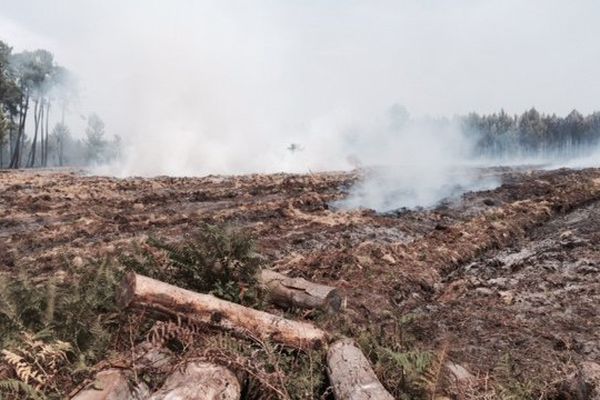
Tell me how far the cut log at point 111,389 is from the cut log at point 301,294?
2352mm

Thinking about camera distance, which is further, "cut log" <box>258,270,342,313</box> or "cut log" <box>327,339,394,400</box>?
"cut log" <box>258,270,342,313</box>

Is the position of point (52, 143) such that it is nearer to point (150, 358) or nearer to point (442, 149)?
point (442, 149)

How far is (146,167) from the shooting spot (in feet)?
136

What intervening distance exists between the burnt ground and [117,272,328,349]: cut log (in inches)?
33.1

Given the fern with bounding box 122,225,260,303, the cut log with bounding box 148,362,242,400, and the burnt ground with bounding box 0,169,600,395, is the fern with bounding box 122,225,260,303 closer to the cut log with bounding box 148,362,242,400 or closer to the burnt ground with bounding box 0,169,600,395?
the burnt ground with bounding box 0,169,600,395

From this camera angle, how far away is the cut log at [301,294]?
20.6ft

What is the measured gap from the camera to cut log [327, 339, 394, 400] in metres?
4.04

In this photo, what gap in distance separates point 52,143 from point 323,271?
116 meters

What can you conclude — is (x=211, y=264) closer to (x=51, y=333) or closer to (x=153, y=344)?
(x=153, y=344)

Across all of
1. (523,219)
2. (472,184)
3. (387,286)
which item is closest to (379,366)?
(387,286)

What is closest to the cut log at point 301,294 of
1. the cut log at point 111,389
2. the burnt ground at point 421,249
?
the burnt ground at point 421,249

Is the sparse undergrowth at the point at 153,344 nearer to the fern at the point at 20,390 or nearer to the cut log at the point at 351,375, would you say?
the fern at the point at 20,390

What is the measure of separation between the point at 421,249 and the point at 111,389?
8701 mm

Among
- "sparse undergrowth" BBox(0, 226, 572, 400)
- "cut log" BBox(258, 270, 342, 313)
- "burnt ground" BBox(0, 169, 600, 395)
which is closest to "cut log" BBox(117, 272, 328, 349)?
"sparse undergrowth" BBox(0, 226, 572, 400)
